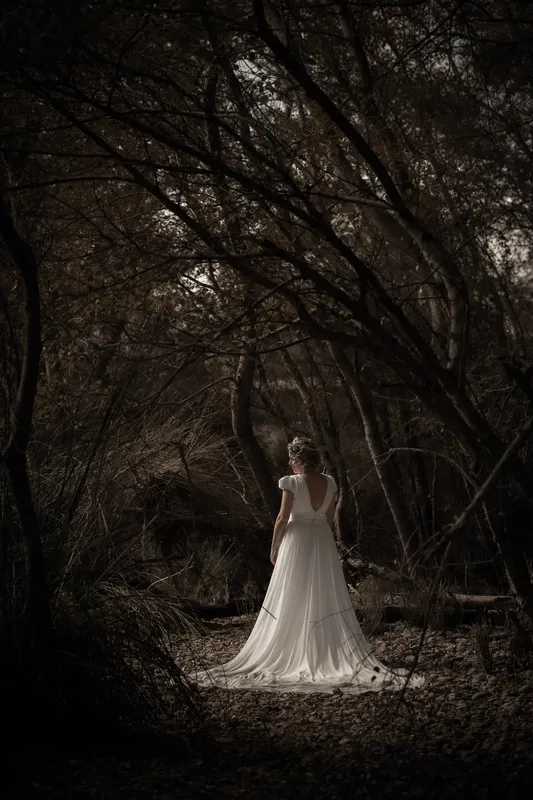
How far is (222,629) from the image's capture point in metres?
9.30

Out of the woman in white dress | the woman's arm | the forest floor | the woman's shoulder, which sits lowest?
the forest floor

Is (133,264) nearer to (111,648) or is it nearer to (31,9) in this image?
(31,9)

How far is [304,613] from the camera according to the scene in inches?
296

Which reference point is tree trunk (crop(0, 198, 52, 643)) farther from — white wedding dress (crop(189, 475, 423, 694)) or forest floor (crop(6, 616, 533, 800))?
white wedding dress (crop(189, 475, 423, 694))

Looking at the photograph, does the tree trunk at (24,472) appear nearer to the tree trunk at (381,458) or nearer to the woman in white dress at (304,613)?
the woman in white dress at (304,613)

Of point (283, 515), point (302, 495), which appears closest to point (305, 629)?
point (283, 515)

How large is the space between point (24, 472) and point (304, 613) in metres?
3.45

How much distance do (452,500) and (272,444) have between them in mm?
3746

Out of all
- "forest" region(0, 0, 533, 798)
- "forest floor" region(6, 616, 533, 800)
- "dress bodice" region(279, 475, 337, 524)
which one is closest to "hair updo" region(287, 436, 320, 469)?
"dress bodice" region(279, 475, 337, 524)

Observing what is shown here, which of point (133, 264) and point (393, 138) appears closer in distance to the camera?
point (133, 264)

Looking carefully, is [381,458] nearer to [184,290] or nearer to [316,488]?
[316,488]

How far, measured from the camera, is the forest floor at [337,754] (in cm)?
423

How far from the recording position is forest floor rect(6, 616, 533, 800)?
13.9 ft

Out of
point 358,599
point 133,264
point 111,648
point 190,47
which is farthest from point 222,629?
point 190,47
